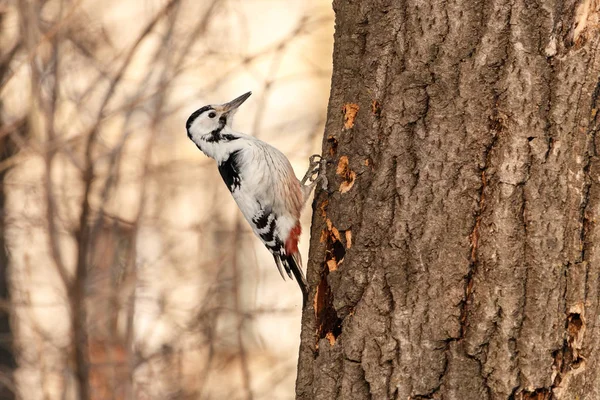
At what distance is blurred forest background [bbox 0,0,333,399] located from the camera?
5520mm

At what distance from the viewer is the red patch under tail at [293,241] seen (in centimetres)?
383

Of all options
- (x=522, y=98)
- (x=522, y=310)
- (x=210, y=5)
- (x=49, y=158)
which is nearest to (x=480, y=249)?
(x=522, y=310)

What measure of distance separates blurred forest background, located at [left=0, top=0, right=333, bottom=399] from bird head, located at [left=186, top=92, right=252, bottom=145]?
1052 millimetres

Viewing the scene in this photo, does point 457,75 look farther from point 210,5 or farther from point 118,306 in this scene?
point 118,306

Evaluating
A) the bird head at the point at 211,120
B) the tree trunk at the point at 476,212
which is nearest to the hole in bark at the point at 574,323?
the tree trunk at the point at 476,212

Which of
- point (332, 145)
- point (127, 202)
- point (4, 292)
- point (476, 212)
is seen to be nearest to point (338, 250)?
point (332, 145)

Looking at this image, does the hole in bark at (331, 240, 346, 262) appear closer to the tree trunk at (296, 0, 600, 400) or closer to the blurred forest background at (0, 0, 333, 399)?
the tree trunk at (296, 0, 600, 400)

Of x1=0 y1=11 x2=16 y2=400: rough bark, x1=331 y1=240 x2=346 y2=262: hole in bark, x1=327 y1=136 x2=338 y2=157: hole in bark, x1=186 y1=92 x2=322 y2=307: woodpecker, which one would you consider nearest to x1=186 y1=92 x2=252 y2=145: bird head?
x1=186 y1=92 x2=322 y2=307: woodpecker

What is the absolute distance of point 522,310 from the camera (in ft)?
7.57

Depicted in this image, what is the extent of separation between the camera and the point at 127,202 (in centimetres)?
684

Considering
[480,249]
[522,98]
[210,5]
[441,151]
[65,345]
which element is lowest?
[65,345]

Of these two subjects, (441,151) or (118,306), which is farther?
(118,306)

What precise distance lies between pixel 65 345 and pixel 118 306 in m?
0.72

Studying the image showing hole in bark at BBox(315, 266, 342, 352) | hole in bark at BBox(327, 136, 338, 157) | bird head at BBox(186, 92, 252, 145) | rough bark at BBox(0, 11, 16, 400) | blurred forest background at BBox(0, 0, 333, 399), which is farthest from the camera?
rough bark at BBox(0, 11, 16, 400)
